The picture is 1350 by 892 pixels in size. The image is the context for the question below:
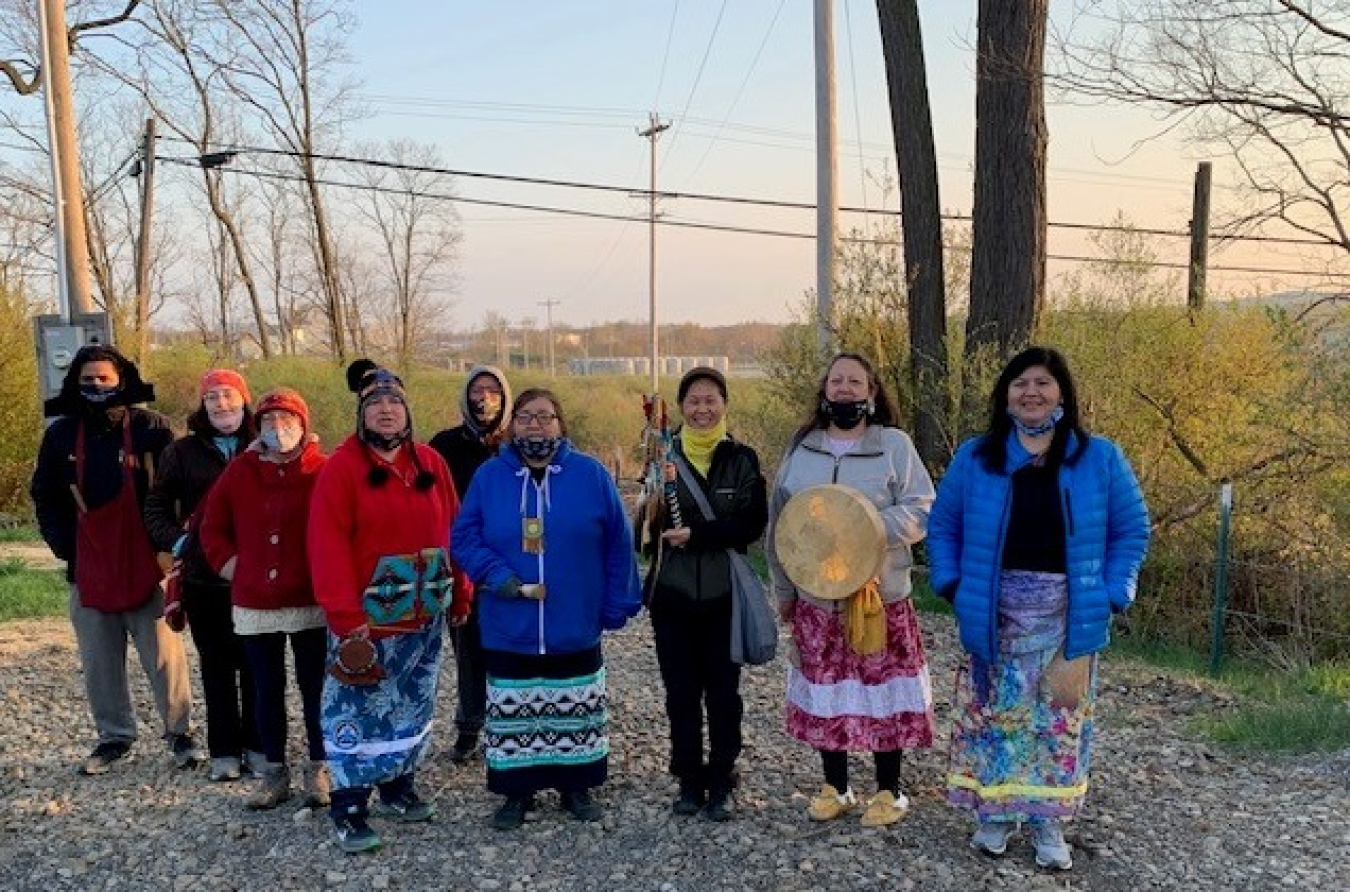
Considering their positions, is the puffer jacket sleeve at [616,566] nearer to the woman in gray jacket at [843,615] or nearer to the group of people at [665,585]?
the group of people at [665,585]

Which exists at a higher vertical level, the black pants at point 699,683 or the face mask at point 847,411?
the face mask at point 847,411

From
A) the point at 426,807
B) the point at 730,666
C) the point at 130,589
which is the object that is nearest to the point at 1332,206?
the point at 730,666

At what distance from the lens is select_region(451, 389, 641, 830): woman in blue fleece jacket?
13.8 ft

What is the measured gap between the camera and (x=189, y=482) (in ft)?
15.4

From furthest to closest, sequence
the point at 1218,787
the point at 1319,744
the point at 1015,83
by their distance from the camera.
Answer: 1. the point at 1015,83
2. the point at 1319,744
3. the point at 1218,787

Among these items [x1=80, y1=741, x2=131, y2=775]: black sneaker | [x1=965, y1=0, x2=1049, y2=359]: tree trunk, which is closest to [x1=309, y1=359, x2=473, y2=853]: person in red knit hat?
[x1=80, y1=741, x2=131, y2=775]: black sneaker

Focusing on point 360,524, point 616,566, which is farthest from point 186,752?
point 616,566

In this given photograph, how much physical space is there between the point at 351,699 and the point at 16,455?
46.7 feet

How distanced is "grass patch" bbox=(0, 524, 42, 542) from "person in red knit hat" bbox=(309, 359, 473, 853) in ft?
39.7

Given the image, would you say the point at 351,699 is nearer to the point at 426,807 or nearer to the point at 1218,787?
the point at 426,807

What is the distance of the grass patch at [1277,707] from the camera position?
17.6 ft

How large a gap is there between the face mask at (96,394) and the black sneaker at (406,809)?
7.29 feet

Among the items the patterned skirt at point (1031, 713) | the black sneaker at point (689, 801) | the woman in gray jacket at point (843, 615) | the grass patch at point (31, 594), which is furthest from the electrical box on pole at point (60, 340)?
the patterned skirt at point (1031, 713)

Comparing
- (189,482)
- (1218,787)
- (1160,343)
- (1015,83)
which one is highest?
(1015,83)
